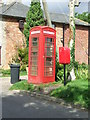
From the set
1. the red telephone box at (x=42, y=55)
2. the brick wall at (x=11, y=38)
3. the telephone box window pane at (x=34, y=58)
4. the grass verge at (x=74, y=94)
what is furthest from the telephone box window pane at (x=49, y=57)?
the brick wall at (x=11, y=38)

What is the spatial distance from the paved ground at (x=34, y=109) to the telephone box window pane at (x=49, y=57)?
265cm

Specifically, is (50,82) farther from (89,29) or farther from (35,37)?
(89,29)

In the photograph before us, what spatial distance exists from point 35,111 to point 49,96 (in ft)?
5.81

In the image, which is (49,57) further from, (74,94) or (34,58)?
(74,94)

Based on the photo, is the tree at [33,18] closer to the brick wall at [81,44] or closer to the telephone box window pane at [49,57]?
the brick wall at [81,44]

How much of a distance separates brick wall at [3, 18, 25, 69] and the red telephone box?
37.1 feet

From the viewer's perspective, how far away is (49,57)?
10812 mm

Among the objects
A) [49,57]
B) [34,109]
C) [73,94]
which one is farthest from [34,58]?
[34,109]

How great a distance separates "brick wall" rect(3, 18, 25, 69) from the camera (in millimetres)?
21953

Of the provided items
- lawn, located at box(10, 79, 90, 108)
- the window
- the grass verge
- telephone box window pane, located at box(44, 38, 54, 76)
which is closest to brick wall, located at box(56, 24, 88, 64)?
telephone box window pane, located at box(44, 38, 54, 76)

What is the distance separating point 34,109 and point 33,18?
627 inches

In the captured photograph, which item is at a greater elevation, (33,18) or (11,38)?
(33,18)

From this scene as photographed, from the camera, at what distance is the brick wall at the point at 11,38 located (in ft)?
72.0

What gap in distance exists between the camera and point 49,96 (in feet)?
26.8
